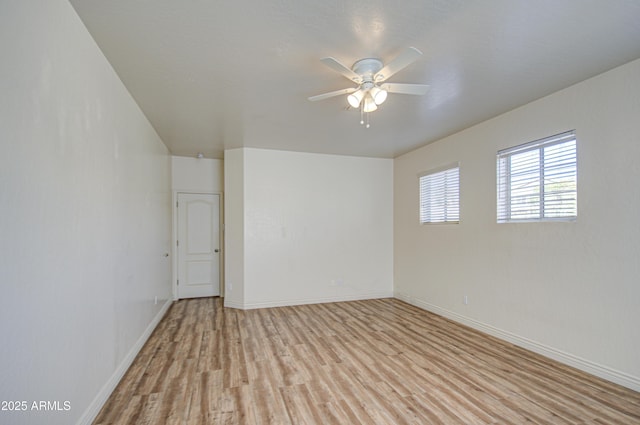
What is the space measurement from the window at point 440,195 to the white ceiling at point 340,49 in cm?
104

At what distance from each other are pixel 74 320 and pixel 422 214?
4.62 m

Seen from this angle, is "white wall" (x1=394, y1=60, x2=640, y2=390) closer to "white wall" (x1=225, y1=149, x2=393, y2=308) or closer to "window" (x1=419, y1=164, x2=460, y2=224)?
"window" (x1=419, y1=164, x2=460, y2=224)

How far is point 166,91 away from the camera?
3.00 metres

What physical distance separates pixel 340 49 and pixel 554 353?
3.43m

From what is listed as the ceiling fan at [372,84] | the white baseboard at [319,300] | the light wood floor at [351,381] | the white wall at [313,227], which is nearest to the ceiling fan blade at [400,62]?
the ceiling fan at [372,84]

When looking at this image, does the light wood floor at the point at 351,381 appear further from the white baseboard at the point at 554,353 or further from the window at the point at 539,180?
the window at the point at 539,180

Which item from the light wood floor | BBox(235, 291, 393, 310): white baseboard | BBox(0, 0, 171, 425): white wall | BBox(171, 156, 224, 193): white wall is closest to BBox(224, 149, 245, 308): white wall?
BBox(235, 291, 393, 310): white baseboard

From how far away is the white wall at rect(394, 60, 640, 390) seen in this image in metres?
2.57

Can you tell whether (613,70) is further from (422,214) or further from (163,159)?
(163,159)

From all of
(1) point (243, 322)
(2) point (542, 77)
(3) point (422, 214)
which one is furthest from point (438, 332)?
(2) point (542, 77)

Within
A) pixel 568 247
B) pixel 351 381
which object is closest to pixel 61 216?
pixel 351 381

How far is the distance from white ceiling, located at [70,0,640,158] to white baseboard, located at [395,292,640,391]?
2517 millimetres

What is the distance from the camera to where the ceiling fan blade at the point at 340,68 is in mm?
2072

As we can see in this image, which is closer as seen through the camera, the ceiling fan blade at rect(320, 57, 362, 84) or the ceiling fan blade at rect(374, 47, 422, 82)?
the ceiling fan blade at rect(374, 47, 422, 82)
